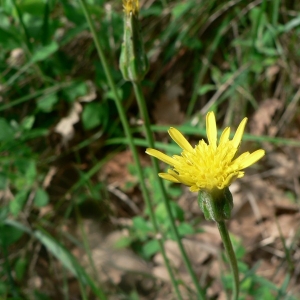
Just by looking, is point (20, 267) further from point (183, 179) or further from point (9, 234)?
point (183, 179)

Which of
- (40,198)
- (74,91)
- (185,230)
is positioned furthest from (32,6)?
(185,230)

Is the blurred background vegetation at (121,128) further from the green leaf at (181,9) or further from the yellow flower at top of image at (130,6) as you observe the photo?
the yellow flower at top of image at (130,6)

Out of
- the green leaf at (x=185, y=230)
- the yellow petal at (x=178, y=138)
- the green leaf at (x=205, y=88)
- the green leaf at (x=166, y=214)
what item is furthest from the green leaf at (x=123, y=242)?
the yellow petal at (x=178, y=138)

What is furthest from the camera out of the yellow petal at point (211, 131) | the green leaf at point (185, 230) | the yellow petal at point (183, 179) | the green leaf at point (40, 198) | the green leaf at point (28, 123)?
the green leaf at point (28, 123)

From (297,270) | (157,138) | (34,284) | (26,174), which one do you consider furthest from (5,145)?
(297,270)

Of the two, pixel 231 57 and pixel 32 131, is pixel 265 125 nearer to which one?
pixel 231 57

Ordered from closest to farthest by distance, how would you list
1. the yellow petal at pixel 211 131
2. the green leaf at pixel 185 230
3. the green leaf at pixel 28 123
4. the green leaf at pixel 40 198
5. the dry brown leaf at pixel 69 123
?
the yellow petal at pixel 211 131, the green leaf at pixel 185 230, the green leaf at pixel 40 198, the green leaf at pixel 28 123, the dry brown leaf at pixel 69 123
